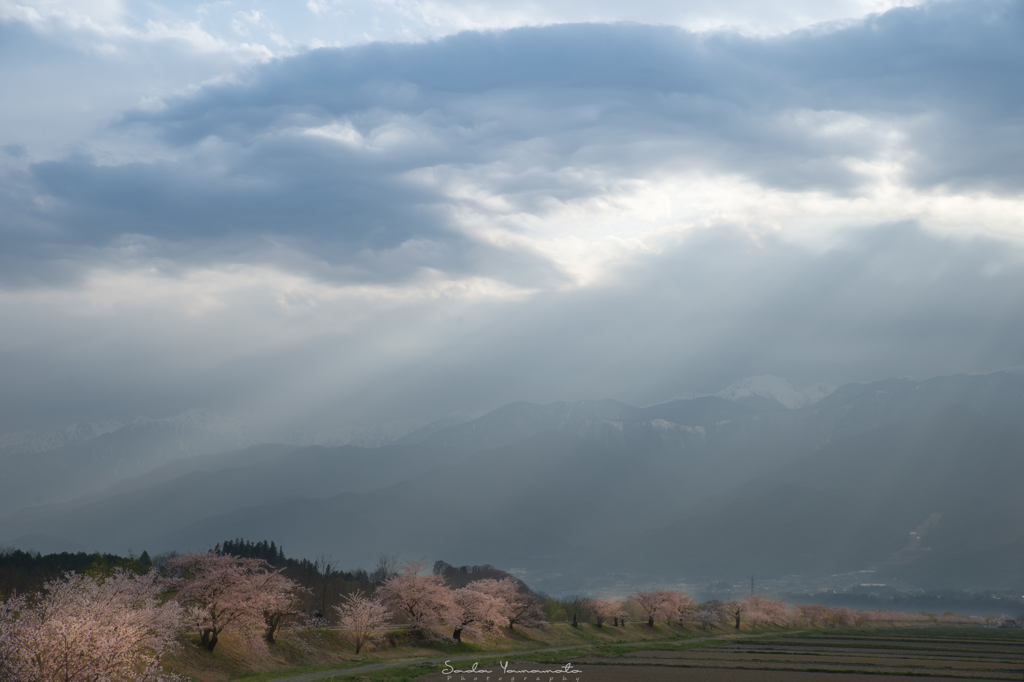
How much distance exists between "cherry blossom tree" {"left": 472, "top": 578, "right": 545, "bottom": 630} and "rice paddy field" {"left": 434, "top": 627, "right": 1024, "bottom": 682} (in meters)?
18.1

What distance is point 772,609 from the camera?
159m

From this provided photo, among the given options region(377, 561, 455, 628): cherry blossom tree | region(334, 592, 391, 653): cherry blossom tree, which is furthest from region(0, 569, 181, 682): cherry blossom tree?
region(377, 561, 455, 628): cherry blossom tree

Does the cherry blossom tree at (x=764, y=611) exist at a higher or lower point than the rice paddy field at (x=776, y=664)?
lower

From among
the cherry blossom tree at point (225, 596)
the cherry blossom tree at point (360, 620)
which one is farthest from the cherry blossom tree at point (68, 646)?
the cherry blossom tree at point (360, 620)

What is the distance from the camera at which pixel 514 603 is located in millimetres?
100688

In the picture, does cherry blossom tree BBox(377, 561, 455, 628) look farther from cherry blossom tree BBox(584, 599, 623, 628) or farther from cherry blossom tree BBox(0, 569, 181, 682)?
cherry blossom tree BBox(0, 569, 181, 682)

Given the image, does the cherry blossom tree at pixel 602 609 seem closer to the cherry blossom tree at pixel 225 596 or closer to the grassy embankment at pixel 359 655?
the grassy embankment at pixel 359 655

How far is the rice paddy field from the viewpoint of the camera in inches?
2261

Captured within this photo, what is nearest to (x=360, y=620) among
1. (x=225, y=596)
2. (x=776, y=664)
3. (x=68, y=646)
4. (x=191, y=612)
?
(x=225, y=596)

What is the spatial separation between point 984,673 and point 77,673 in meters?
70.3

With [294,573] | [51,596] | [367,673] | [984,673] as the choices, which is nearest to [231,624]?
[367,673]

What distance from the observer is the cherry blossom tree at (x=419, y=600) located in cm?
8375

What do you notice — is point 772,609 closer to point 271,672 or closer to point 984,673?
point 984,673

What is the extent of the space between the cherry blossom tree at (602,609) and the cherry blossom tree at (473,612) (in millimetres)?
31874
